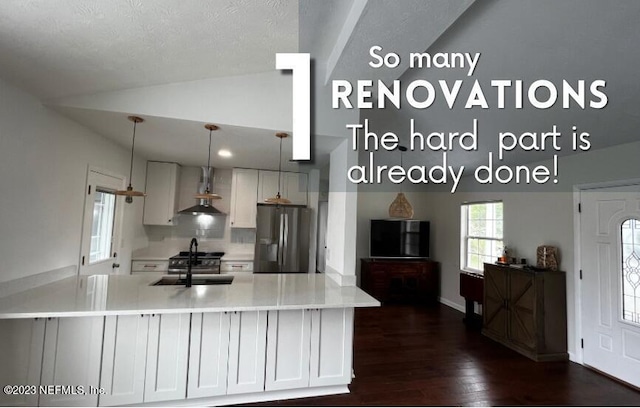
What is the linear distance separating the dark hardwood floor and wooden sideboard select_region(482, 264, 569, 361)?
128mm

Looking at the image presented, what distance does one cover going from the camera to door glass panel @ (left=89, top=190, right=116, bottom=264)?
3.08 m

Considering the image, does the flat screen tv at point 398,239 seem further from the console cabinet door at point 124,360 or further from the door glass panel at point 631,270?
the console cabinet door at point 124,360

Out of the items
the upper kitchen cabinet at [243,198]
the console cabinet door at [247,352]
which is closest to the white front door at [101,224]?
the upper kitchen cabinet at [243,198]

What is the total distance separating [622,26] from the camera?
179 cm

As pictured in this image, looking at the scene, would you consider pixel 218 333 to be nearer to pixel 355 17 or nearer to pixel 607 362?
pixel 355 17

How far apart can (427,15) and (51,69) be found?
2.33m

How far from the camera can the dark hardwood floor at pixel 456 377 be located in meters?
2.45

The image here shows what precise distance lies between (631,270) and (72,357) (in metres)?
4.83

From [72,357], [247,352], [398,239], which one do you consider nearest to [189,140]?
[72,357]

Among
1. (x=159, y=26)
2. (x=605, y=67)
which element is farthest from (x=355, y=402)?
(x=605, y=67)

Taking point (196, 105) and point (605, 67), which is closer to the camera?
point (605, 67)

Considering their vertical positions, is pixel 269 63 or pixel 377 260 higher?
pixel 269 63

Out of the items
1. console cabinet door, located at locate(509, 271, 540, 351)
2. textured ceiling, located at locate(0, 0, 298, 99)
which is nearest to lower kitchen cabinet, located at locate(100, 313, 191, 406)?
textured ceiling, located at locate(0, 0, 298, 99)

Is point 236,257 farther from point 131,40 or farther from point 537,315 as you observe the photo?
point 537,315
